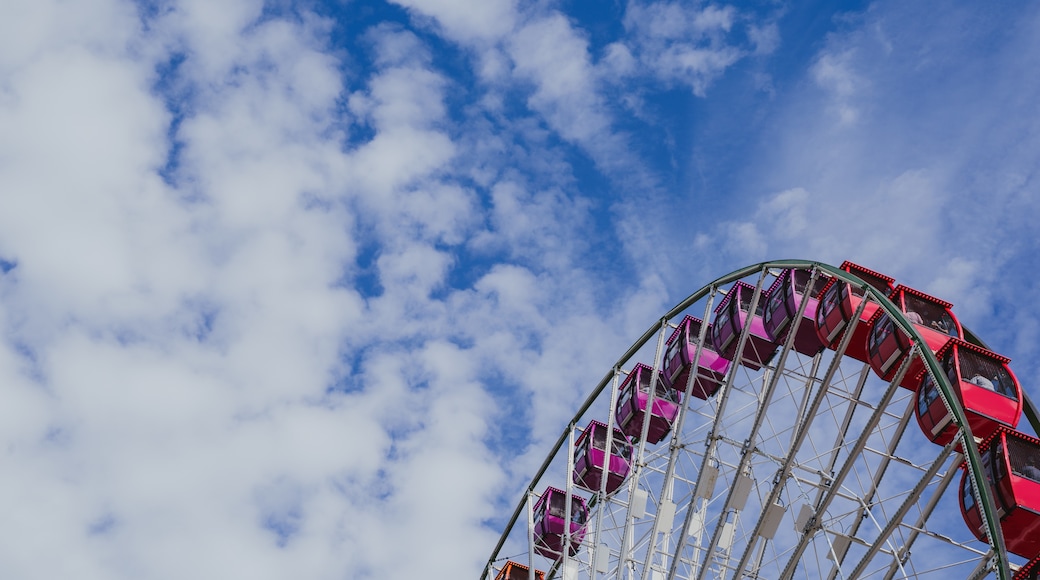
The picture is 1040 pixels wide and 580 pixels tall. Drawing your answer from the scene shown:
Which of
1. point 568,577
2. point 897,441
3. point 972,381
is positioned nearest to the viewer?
point 972,381

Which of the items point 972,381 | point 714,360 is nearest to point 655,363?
point 714,360

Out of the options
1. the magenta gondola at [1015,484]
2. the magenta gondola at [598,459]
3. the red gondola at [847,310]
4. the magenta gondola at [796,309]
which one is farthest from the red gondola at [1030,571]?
the magenta gondola at [598,459]

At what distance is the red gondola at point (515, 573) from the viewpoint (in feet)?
110

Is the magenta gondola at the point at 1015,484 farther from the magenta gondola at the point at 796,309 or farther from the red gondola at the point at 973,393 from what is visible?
the magenta gondola at the point at 796,309

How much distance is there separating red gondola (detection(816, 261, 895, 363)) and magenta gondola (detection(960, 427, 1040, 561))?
4344mm

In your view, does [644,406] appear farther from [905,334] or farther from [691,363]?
[905,334]

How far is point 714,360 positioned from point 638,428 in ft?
10.3

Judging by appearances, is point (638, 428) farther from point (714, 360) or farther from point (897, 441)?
point (897, 441)

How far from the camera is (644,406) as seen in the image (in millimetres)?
31734

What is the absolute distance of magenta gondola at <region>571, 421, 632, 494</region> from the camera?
32.4 m

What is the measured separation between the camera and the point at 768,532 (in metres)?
24.3

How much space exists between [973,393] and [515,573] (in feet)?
51.2

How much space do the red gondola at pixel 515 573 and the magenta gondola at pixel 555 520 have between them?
32.0 inches

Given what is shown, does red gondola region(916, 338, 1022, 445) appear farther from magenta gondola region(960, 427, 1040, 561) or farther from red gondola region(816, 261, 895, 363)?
red gondola region(816, 261, 895, 363)
